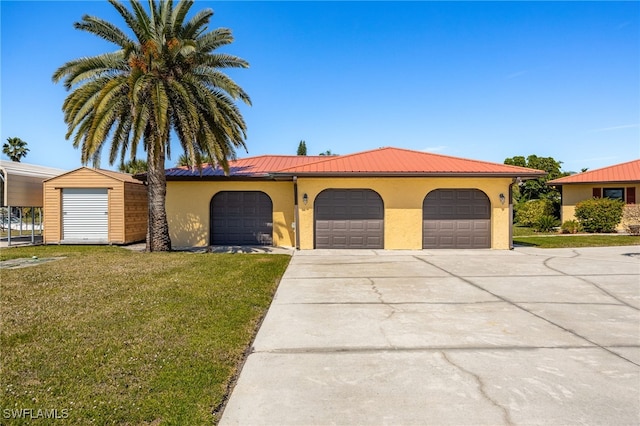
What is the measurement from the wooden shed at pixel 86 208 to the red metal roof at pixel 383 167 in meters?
2.49

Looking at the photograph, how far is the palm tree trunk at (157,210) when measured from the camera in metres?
13.2

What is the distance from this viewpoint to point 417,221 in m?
14.6

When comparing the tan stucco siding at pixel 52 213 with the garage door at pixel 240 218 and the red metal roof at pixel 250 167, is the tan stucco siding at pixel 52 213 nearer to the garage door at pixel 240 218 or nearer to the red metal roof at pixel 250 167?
the red metal roof at pixel 250 167

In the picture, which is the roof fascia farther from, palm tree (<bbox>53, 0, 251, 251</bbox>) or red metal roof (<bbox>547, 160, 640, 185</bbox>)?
red metal roof (<bbox>547, 160, 640, 185</bbox>)

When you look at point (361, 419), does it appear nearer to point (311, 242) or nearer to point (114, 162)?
point (311, 242)

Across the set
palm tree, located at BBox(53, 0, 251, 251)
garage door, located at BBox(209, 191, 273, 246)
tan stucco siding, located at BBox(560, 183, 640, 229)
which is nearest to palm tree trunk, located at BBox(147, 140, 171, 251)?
palm tree, located at BBox(53, 0, 251, 251)

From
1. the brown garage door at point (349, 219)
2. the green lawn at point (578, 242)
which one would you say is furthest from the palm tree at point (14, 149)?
the green lawn at point (578, 242)

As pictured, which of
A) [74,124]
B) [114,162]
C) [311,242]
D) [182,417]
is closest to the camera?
[182,417]

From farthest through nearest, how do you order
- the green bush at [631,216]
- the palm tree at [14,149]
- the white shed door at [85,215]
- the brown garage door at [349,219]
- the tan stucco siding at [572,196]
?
the palm tree at [14,149], the tan stucco siding at [572,196], the green bush at [631,216], the white shed door at [85,215], the brown garage door at [349,219]

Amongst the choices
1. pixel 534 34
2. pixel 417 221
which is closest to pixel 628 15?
pixel 534 34

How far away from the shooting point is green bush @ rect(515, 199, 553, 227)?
2400 cm

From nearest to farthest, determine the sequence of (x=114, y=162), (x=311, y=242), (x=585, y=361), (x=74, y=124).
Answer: (x=585, y=361) < (x=74, y=124) < (x=114, y=162) < (x=311, y=242)

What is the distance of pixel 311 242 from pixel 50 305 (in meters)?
9.55

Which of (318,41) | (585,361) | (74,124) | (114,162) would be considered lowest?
(585,361)
